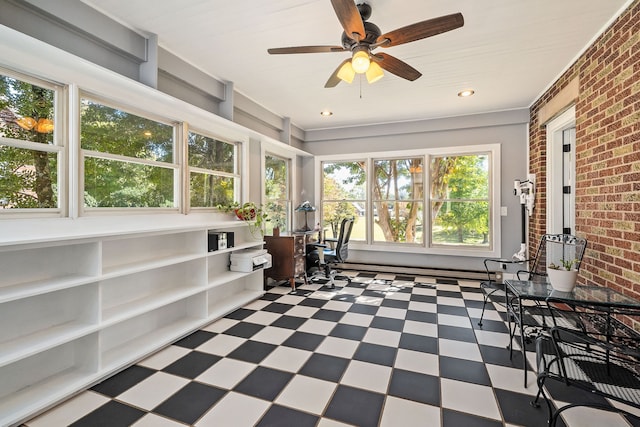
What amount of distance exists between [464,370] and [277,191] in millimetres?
3726

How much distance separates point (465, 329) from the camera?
2.92 metres

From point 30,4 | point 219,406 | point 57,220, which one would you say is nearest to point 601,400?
point 219,406

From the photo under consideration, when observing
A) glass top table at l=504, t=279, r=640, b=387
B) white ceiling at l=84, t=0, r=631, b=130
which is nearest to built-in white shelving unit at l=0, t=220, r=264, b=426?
white ceiling at l=84, t=0, r=631, b=130

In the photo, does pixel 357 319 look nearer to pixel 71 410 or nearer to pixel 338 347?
pixel 338 347

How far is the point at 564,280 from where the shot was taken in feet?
6.92

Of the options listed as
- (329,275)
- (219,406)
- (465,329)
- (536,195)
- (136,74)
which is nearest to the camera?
(219,406)

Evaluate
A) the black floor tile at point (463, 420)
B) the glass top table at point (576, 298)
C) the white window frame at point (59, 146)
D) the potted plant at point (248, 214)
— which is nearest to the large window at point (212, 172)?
the potted plant at point (248, 214)

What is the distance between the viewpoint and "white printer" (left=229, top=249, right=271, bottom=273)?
3.66 metres

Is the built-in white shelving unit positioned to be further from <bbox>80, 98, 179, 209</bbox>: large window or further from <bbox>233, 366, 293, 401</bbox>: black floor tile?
<bbox>233, 366, 293, 401</bbox>: black floor tile

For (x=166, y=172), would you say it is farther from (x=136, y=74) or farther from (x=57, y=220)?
(x=57, y=220)

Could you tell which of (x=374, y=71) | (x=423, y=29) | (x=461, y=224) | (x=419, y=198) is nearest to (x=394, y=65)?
(x=374, y=71)

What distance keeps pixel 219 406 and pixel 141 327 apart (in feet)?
4.34

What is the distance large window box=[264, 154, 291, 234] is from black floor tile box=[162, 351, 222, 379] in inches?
99.0

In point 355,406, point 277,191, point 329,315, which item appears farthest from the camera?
point 277,191
